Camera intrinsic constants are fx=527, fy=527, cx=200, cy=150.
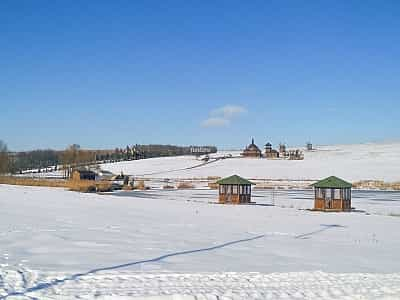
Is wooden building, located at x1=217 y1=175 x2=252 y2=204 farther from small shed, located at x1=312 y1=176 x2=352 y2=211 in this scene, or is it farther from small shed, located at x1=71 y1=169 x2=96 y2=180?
small shed, located at x1=71 y1=169 x2=96 y2=180

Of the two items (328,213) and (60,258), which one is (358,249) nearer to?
(60,258)

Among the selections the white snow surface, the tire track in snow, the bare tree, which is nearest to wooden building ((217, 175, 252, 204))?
the tire track in snow

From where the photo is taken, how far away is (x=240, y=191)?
38.2 metres

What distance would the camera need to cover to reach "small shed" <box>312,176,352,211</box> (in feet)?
107

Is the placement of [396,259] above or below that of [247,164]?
below

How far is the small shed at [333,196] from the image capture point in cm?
3259

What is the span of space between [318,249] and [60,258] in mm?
7401

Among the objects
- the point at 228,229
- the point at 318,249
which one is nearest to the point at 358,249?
the point at 318,249

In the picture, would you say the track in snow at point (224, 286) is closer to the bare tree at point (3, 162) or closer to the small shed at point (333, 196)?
the small shed at point (333, 196)

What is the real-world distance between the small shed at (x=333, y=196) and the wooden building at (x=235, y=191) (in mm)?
6399

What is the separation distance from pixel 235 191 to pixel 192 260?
85.8 ft

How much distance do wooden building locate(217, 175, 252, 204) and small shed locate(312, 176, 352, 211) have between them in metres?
6.40

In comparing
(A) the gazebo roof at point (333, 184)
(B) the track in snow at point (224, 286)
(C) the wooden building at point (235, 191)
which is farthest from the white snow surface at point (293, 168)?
(B) the track in snow at point (224, 286)

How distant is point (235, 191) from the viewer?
38125 millimetres
